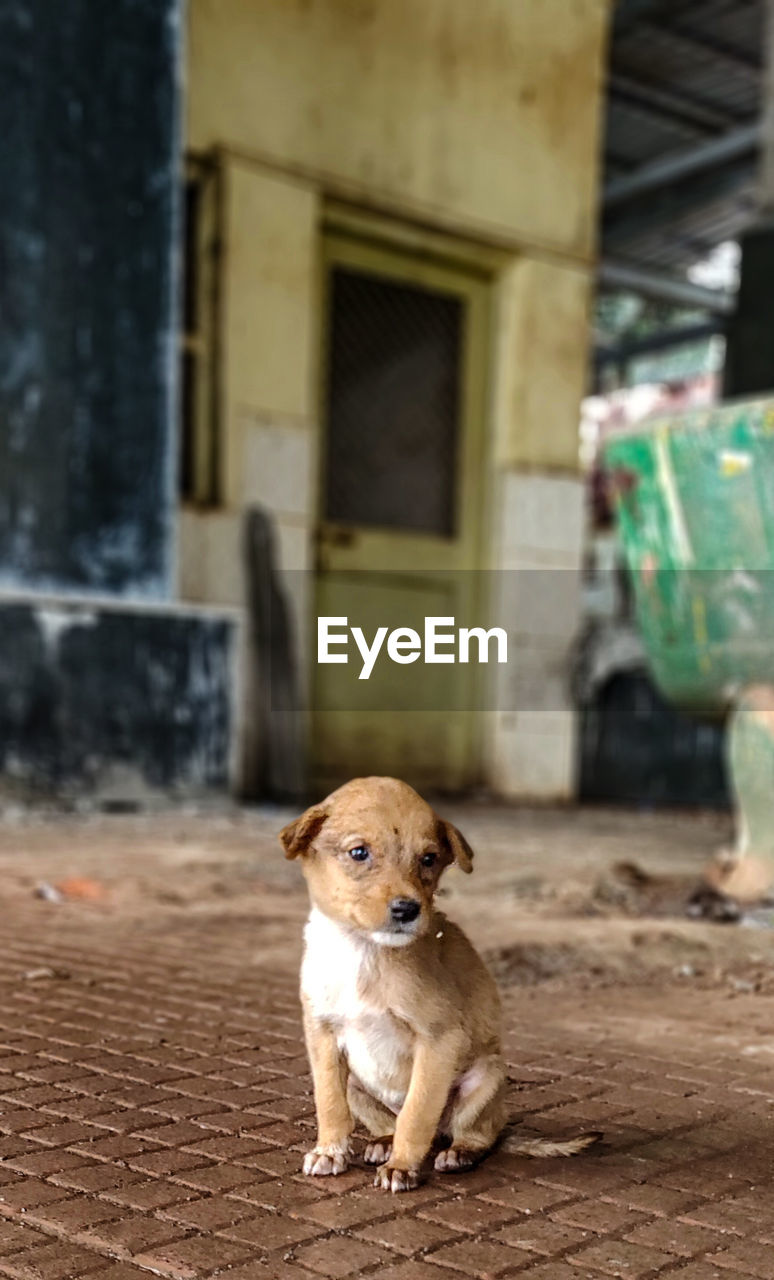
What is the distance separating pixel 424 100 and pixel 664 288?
24.0 ft

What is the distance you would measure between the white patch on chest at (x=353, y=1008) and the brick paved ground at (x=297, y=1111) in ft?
0.48

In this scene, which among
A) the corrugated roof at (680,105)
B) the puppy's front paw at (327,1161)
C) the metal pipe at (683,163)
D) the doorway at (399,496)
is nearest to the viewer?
the puppy's front paw at (327,1161)

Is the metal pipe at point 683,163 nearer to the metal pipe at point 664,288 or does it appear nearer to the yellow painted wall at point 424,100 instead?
the metal pipe at point 664,288

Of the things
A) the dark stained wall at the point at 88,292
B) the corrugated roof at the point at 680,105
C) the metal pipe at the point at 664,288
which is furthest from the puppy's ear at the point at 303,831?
the metal pipe at the point at 664,288

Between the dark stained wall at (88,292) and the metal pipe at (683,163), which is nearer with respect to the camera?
the dark stained wall at (88,292)

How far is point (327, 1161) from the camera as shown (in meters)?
1.81

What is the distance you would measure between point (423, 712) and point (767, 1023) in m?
5.44

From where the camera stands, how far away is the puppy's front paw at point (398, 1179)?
1742 millimetres

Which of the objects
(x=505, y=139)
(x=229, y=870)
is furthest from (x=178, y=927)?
(x=505, y=139)

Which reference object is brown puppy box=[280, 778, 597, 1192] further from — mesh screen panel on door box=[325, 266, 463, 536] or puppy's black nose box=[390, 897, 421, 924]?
mesh screen panel on door box=[325, 266, 463, 536]

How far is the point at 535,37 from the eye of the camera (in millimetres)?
8398

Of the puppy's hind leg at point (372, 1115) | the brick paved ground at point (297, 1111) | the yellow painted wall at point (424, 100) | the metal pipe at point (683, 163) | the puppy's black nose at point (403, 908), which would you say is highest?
the metal pipe at point (683, 163)

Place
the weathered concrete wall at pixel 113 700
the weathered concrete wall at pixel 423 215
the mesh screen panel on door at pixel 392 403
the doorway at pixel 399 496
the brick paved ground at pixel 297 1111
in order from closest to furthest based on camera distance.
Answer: the brick paved ground at pixel 297 1111 → the weathered concrete wall at pixel 113 700 → the weathered concrete wall at pixel 423 215 → the doorway at pixel 399 496 → the mesh screen panel on door at pixel 392 403

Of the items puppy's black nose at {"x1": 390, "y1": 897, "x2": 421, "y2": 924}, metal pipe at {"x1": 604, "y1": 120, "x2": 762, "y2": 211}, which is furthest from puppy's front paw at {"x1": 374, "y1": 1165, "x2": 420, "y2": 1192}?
metal pipe at {"x1": 604, "y1": 120, "x2": 762, "y2": 211}
